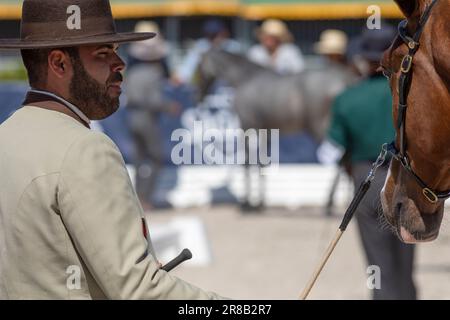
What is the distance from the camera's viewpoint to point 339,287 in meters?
8.80

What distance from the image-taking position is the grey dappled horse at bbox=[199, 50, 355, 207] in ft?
46.5

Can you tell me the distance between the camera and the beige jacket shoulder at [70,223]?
8.66 feet

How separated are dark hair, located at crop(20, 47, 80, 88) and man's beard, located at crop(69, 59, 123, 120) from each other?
3 cm

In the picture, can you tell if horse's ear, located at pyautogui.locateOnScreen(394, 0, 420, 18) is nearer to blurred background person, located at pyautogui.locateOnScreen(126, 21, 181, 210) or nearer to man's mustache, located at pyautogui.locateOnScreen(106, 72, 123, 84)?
man's mustache, located at pyautogui.locateOnScreen(106, 72, 123, 84)

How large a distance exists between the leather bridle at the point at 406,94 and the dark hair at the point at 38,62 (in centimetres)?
100

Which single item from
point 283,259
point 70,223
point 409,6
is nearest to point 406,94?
point 409,6

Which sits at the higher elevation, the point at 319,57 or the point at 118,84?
the point at 118,84

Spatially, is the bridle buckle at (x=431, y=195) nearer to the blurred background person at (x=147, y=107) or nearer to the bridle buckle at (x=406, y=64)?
the bridle buckle at (x=406, y=64)

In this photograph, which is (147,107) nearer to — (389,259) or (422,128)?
(389,259)

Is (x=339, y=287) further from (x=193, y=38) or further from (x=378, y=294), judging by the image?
(x=193, y=38)

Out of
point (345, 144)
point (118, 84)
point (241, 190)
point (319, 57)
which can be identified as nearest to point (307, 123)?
point (241, 190)

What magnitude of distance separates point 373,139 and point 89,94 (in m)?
4.05

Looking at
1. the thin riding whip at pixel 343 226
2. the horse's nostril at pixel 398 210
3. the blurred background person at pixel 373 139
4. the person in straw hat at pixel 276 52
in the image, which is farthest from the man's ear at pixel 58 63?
the person in straw hat at pixel 276 52
